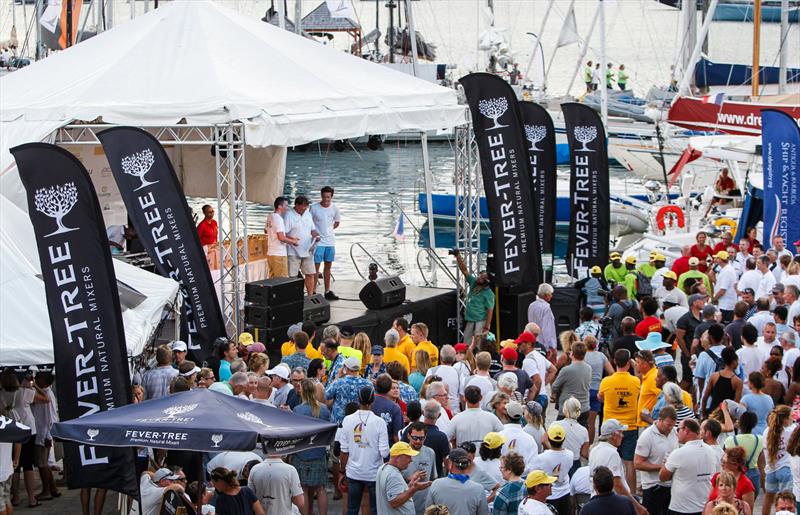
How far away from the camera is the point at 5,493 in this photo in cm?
988

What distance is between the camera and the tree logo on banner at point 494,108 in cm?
1614

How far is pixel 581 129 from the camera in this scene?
58.6 ft

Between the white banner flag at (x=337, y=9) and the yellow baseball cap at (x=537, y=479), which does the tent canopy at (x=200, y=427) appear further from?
the white banner flag at (x=337, y=9)

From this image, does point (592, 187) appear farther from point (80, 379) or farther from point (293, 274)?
point (80, 379)

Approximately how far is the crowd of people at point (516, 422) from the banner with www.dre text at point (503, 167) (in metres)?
2.56

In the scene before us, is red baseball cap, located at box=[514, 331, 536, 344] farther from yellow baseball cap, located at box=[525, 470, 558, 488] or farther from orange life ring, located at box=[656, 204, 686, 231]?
orange life ring, located at box=[656, 204, 686, 231]

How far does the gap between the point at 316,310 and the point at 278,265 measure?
5.40 ft

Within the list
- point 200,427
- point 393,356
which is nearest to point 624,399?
point 393,356

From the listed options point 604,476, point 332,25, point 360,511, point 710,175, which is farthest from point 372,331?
point 332,25

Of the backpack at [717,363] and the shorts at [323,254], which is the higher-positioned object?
the shorts at [323,254]

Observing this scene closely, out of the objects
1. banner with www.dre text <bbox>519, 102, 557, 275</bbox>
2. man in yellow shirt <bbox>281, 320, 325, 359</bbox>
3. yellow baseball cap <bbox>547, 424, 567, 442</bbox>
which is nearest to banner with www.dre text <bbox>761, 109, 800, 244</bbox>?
banner with www.dre text <bbox>519, 102, 557, 275</bbox>

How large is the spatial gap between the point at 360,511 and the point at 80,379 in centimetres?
254

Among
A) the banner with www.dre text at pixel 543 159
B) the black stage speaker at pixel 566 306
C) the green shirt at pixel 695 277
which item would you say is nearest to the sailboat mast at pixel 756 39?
the banner with www.dre text at pixel 543 159

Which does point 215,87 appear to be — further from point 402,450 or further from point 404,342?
point 402,450
